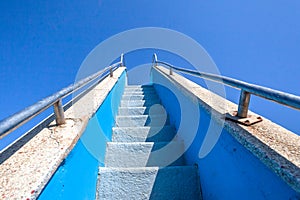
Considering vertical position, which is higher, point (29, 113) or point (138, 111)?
point (29, 113)

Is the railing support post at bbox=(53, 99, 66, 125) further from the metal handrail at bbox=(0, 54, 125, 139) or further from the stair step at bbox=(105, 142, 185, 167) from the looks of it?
the stair step at bbox=(105, 142, 185, 167)

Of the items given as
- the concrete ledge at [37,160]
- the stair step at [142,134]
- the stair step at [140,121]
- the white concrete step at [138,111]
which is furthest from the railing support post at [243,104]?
the white concrete step at [138,111]

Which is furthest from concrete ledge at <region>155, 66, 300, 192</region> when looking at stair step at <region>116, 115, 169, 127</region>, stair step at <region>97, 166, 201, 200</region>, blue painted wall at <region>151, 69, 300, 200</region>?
stair step at <region>116, 115, 169, 127</region>

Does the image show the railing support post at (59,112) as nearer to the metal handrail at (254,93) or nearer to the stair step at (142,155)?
the stair step at (142,155)

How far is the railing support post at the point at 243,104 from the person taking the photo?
49.3 inches

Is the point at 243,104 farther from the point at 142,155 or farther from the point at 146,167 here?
the point at 142,155

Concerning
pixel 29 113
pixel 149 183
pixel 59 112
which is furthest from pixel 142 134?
pixel 29 113

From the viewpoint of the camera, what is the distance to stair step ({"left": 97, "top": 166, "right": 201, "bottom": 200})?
184 centimetres

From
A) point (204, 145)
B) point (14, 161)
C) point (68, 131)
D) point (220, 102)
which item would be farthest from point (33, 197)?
point (220, 102)

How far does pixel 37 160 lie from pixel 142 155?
1502 mm

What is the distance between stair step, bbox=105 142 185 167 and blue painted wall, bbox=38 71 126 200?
6.4 inches

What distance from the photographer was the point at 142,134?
2.82 metres

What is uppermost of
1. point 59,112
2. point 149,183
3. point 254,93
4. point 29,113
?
point 254,93

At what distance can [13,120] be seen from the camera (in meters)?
0.74
